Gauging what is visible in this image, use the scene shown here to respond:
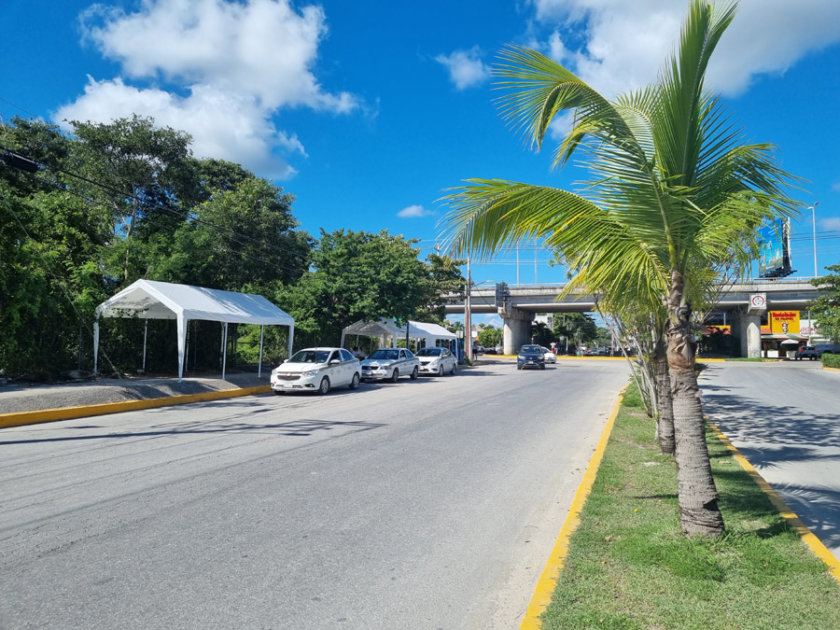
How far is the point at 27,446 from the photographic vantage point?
376 inches

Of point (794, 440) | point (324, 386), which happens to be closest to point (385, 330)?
point (324, 386)

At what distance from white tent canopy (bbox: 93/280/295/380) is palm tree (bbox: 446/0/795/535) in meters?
14.0

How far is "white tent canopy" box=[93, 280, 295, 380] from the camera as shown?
1756 cm

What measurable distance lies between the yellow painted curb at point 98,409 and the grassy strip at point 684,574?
1158cm

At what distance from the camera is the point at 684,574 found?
4.13 metres

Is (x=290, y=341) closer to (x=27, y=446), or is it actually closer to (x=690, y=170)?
(x=27, y=446)

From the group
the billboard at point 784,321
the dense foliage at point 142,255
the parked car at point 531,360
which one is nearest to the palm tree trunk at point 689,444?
the dense foliage at point 142,255

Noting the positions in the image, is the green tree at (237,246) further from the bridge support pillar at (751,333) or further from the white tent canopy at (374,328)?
the bridge support pillar at (751,333)

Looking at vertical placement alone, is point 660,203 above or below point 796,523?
above

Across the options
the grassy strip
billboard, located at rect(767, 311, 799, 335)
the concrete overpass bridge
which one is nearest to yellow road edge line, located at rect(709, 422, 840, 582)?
the grassy strip

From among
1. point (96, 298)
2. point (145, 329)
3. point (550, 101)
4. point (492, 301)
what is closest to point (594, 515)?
point (550, 101)

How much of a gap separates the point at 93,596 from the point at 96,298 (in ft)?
54.6

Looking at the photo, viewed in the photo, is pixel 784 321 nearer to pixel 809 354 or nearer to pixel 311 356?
pixel 809 354

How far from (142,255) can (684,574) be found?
22.4 meters
